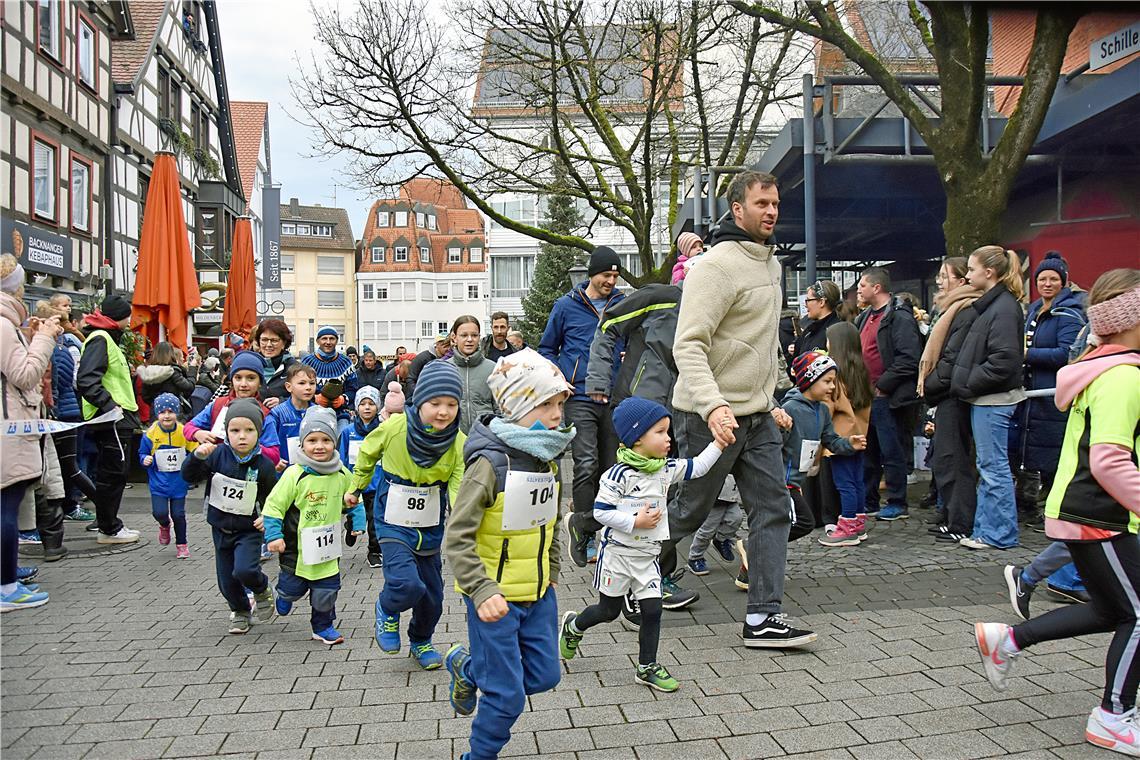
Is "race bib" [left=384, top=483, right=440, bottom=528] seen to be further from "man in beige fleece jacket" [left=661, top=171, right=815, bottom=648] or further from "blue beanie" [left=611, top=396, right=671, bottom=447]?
"man in beige fleece jacket" [left=661, top=171, right=815, bottom=648]

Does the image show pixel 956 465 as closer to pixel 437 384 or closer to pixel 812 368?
pixel 812 368

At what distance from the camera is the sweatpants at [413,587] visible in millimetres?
4648

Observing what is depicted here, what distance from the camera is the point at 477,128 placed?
1831 centimetres

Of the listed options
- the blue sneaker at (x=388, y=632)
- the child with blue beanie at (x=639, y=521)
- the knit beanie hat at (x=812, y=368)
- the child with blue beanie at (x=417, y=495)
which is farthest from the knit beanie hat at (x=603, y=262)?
the blue sneaker at (x=388, y=632)

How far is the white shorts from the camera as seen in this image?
430cm

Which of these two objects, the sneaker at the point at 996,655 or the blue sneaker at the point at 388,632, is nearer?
the sneaker at the point at 996,655

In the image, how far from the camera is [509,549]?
11.4 ft

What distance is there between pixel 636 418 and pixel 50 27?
20.6 metres

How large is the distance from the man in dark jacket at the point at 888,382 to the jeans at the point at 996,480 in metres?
1.20

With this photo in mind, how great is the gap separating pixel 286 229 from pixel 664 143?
6322 cm

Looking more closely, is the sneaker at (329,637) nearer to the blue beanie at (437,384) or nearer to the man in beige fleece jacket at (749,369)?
the blue beanie at (437,384)

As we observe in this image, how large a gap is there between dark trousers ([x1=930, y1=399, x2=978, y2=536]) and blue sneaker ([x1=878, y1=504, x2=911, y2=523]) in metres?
0.97

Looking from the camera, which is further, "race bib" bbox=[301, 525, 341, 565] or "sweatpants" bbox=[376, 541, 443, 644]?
"race bib" bbox=[301, 525, 341, 565]

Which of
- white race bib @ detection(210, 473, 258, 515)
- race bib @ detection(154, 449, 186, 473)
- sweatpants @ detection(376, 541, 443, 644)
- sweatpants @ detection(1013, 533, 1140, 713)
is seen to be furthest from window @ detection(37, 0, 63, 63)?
sweatpants @ detection(1013, 533, 1140, 713)
